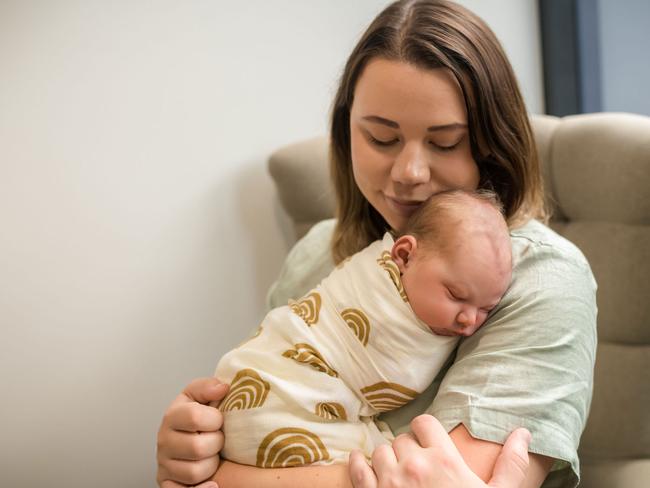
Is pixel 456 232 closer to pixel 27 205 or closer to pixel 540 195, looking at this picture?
pixel 540 195

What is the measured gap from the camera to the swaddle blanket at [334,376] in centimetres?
117

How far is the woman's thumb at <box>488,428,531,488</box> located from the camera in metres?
1.04

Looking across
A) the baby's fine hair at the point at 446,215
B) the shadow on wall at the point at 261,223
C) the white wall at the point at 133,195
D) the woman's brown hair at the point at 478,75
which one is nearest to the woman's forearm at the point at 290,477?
the baby's fine hair at the point at 446,215

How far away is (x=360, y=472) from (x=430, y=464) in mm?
110

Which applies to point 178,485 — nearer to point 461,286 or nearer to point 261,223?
point 461,286

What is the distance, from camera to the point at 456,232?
1185mm

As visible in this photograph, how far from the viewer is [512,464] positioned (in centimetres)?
105

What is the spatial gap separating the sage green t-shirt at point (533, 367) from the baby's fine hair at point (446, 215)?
97mm

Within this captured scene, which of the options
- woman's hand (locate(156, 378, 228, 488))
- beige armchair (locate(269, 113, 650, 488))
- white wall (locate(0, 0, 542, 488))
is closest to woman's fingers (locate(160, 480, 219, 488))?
woman's hand (locate(156, 378, 228, 488))

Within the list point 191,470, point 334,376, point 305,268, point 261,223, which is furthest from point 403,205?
point 261,223

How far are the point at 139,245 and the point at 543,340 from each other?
47.9 inches

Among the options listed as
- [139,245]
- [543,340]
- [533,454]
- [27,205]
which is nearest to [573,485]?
[533,454]

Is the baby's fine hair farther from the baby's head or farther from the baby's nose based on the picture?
the baby's nose

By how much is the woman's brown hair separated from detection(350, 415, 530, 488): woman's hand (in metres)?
0.45
